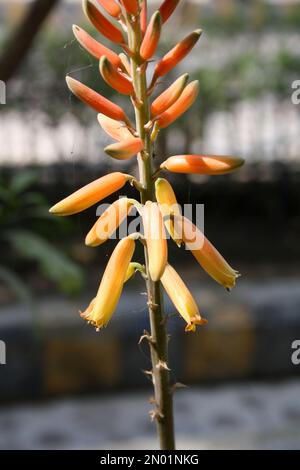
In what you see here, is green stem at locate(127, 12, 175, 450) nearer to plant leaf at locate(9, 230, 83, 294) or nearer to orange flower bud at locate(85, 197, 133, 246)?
orange flower bud at locate(85, 197, 133, 246)

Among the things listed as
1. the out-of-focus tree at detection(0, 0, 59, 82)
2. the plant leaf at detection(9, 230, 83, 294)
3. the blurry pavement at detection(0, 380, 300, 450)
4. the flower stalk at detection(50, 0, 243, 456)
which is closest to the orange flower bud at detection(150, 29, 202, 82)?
the flower stalk at detection(50, 0, 243, 456)

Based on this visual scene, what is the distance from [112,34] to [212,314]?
296cm

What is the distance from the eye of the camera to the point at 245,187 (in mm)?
4750

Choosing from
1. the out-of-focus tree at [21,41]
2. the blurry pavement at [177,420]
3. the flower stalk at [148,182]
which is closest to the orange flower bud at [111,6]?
the flower stalk at [148,182]

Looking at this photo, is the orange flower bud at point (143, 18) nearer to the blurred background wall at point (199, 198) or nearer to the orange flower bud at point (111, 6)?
the orange flower bud at point (111, 6)

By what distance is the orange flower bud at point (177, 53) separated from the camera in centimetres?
64

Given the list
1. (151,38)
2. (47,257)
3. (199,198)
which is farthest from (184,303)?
(199,198)

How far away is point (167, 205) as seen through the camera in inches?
25.1

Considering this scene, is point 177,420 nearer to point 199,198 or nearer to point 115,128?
point 199,198

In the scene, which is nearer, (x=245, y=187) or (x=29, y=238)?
(x=29, y=238)

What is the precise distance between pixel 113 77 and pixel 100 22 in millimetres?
60

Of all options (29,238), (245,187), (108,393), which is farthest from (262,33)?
(29,238)

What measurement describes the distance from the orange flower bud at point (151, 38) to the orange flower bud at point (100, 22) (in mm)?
44

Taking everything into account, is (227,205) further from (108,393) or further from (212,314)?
(108,393)
